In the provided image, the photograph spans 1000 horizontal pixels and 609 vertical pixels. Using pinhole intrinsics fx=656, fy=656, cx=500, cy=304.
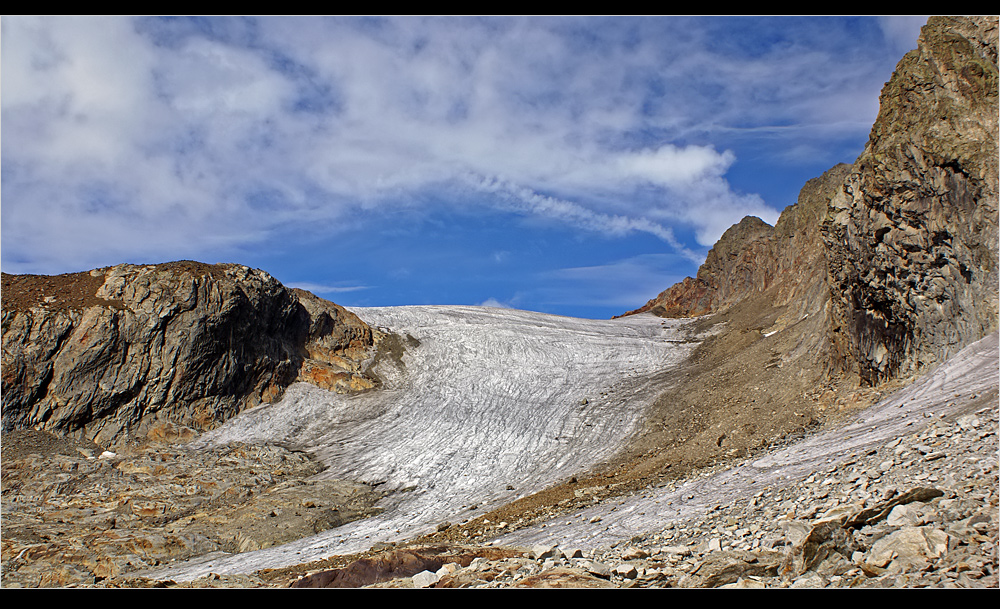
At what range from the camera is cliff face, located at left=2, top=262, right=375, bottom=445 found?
3262cm

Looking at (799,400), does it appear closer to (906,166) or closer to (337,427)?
(906,166)

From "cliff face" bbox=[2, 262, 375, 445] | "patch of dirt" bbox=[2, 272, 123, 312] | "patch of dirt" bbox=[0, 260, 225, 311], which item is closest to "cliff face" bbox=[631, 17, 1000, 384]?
"cliff face" bbox=[2, 262, 375, 445]

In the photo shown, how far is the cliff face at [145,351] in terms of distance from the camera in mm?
32625

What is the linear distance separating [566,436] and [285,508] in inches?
500

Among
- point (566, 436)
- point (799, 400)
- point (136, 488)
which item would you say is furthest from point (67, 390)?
point (799, 400)

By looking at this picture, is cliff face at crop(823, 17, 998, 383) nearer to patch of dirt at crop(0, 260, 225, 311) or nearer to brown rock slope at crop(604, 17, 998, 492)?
brown rock slope at crop(604, 17, 998, 492)

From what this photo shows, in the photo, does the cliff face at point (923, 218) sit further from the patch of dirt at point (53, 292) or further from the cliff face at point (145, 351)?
the patch of dirt at point (53, 292)

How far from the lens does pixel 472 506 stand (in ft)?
77.2

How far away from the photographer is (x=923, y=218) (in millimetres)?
22281

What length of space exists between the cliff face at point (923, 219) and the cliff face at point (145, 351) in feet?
86.2

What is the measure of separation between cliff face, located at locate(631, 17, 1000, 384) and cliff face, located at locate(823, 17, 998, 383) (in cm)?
4

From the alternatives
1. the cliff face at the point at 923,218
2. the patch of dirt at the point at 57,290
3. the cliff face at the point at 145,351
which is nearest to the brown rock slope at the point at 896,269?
the cliff face at the point at 923,218

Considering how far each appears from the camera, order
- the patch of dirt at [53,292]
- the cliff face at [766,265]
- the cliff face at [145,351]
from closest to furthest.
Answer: the cliff face at [145,351] → the patch of dirt at [53,292] → the cliff face at [766,265]

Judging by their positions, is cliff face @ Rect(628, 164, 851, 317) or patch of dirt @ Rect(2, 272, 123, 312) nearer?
patch of dirt @ Rect(2, 272, 123, 312)
